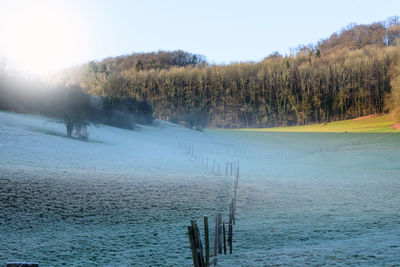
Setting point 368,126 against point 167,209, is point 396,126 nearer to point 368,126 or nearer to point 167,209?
point 368,126

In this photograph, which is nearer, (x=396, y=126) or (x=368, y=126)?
(x=396, y=126)

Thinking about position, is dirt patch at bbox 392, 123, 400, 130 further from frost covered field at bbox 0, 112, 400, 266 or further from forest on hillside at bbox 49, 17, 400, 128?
→ frost covered field at bbox 0, 112, 400, 266

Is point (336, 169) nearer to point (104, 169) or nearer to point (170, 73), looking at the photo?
point (104, 169)

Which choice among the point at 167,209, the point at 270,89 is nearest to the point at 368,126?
the point at 270,89

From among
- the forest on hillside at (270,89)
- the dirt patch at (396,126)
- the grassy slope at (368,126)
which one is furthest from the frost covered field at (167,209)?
the forest on hillside at (270,89)

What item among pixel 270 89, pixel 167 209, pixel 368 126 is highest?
pixel 270 89

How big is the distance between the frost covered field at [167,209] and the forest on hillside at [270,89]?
41662mm

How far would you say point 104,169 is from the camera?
17.0 m

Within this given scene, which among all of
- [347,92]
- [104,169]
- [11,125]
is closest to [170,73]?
[347,92]

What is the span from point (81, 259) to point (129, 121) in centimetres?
3628

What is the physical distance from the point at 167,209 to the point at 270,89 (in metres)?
64.7

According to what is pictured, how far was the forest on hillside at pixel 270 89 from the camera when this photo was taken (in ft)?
212

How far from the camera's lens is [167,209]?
35.9 ft

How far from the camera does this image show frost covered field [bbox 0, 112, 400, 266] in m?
6.95
